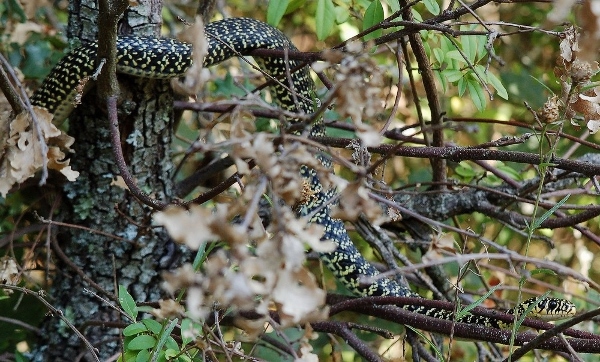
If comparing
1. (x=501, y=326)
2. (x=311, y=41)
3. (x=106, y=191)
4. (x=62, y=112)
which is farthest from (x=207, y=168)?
(x=311, y=41)

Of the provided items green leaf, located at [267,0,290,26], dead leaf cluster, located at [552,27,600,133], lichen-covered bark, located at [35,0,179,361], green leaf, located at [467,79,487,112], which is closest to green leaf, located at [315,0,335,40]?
green leaf, located at [267,0,290,26]

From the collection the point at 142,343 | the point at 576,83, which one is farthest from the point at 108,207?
the point at 576,83

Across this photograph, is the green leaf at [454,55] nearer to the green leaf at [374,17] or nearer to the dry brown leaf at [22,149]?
the green leaf at [374,17]

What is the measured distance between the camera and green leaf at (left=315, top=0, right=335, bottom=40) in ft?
6.55

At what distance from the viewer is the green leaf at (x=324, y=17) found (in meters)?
2.00

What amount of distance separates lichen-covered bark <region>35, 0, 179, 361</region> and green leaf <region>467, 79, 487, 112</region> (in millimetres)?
952

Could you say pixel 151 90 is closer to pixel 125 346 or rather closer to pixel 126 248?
pixel 126 248

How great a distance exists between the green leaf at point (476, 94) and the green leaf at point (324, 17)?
0.43 m

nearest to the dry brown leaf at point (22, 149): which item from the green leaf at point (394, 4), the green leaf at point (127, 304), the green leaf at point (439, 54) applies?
the green leaf at point (127, 304)

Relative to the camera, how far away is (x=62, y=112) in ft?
7.73

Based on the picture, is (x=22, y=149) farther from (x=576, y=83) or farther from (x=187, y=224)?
(x=576, y=83)

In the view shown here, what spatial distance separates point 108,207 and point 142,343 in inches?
35.9

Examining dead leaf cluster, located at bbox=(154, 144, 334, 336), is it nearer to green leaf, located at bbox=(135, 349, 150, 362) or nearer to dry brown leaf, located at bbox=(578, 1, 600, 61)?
dry brown leaf, located at bbox=(578, 1, 600, 61)

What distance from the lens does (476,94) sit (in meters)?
1.95
